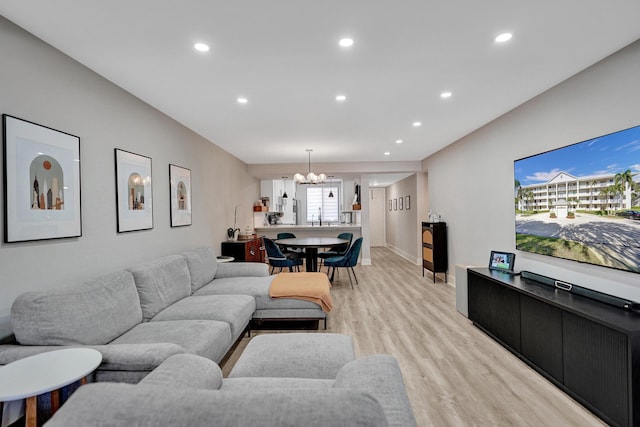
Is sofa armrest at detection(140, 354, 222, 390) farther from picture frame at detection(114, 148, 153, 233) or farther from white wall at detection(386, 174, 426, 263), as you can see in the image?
white wall at detection(386, 174, 426, 263)

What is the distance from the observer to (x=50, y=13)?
1756 mm

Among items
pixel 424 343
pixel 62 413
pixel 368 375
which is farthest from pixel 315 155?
pixel 62 413

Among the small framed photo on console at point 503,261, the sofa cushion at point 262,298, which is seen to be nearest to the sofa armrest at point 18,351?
the sofa cushion at point 262,298

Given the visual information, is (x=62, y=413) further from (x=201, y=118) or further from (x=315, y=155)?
(x=315, y=155)

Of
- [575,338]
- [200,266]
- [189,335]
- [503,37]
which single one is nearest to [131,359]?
[189,335]

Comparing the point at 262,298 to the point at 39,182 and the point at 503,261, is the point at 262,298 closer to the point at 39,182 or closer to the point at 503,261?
the point at 39,182

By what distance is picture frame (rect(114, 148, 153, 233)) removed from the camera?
2762mm

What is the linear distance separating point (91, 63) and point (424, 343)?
12.5 feet

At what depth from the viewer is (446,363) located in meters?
2.63

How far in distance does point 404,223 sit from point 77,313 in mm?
7796

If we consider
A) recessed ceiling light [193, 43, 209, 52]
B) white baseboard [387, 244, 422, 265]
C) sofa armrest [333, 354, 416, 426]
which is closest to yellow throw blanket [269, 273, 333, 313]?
sofa armrest [333, 354, 416, 426]

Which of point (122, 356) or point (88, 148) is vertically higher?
point (88, 148)

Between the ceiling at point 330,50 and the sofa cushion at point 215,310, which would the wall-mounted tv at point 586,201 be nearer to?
the ceiling at point 330,50

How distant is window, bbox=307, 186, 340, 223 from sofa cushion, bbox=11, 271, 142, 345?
771 cm
